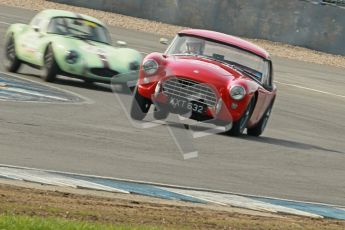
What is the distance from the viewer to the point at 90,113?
1566 centimetres

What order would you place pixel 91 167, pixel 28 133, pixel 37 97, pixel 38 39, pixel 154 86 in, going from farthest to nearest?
pixel 38 39 < pixel 37 97 < pixel 154 86 < pixel 28 133 < pixel 91 167

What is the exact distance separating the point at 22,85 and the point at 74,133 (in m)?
4.33

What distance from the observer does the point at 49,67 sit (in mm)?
18375

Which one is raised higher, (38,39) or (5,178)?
(5,178)

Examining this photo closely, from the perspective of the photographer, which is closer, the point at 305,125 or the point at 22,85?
the point at 22,85

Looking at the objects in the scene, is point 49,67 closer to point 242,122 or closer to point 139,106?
point 139,106

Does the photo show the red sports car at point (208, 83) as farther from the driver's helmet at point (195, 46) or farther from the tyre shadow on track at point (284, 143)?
the tyre shadow on track at point (284, 143)

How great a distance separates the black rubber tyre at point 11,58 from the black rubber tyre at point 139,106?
4.48 m

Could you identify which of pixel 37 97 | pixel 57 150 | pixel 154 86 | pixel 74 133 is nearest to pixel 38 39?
pixel 37 97

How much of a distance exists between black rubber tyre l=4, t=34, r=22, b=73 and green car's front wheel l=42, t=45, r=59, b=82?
1.12 meters

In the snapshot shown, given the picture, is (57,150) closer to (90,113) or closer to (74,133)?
(74,133)

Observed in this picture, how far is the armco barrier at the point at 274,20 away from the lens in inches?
1321

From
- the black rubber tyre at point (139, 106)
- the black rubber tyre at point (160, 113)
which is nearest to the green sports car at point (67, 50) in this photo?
the black rubber tyre at point (160, 113)

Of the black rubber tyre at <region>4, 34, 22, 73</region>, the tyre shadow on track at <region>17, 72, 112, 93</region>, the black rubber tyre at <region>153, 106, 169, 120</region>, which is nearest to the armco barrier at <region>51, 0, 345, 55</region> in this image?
the tyre shadow on track at <region>17, 72, 112, 93</region>
